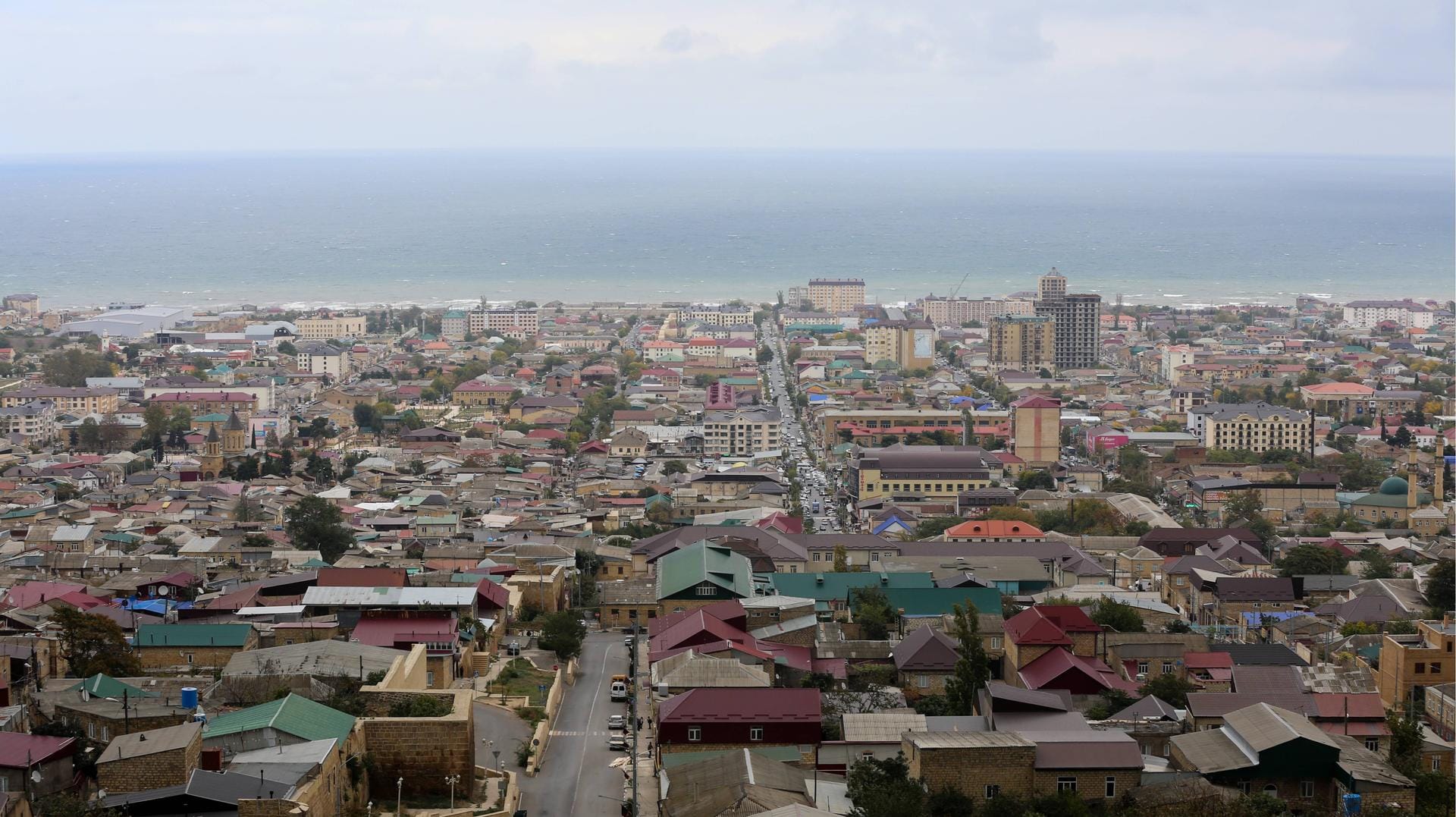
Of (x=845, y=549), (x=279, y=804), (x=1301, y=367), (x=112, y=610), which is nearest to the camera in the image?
(x=279, y=804)

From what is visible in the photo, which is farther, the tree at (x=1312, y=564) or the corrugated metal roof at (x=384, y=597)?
the tree at (x=1312, y=564)

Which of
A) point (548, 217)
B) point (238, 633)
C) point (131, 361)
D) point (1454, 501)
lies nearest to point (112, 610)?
point (238, 633)

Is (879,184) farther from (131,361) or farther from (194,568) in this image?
(194,568)

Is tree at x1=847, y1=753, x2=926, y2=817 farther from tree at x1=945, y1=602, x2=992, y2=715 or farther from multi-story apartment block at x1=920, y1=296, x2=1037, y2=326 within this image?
multi-story apartment block at x1=920, y1=296, x2=1037, y2=326

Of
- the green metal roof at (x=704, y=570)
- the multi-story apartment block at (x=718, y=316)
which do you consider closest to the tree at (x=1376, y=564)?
the green metal roof at (x=704, y=570)

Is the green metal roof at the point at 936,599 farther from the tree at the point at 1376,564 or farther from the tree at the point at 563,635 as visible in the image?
the tree at the point at 1376,564

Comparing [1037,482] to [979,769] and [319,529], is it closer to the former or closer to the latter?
[319,529]
